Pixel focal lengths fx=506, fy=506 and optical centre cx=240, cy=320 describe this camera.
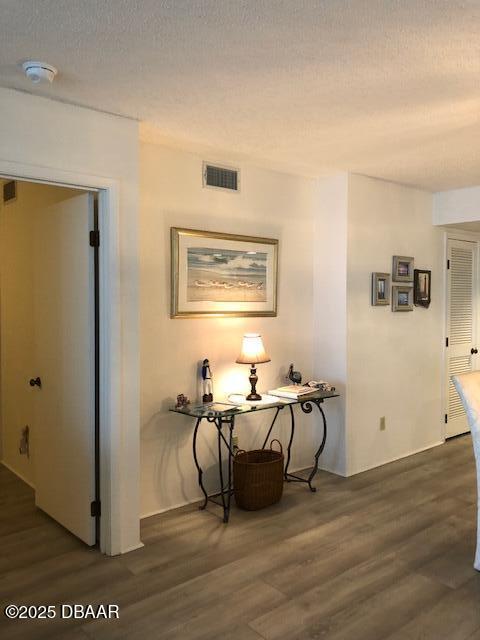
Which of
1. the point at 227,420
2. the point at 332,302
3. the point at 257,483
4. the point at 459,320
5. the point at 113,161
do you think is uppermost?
the point at 113,161

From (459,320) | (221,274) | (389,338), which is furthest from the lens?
(459,320)

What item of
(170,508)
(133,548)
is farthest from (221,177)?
(133,548)

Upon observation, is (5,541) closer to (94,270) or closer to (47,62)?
(94,270)

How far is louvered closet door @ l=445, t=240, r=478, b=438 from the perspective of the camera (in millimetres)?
5090

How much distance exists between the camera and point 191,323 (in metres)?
3.49

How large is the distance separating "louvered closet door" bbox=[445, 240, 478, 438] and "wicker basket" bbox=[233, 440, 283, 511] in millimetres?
2430

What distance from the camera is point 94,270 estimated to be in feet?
9.23

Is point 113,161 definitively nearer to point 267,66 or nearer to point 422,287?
point 267,66

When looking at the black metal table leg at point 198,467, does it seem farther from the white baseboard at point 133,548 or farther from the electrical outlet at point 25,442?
the electrical outlet at point 25,442

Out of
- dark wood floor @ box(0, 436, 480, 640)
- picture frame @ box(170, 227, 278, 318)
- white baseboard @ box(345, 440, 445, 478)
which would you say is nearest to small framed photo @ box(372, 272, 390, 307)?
picture frame @ box(170, 227, 278, 318)

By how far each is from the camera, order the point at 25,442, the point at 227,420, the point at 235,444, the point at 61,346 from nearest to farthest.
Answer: the point at 61,346
the point at 227,420
the point at 235,444
the point at 25,442

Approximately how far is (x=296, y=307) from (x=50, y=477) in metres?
2.21

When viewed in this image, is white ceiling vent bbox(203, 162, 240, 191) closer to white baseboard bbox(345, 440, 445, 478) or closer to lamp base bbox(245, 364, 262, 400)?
lamp base bbox(245, 364, 262, 400)

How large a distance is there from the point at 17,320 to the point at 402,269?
10.7 feet
